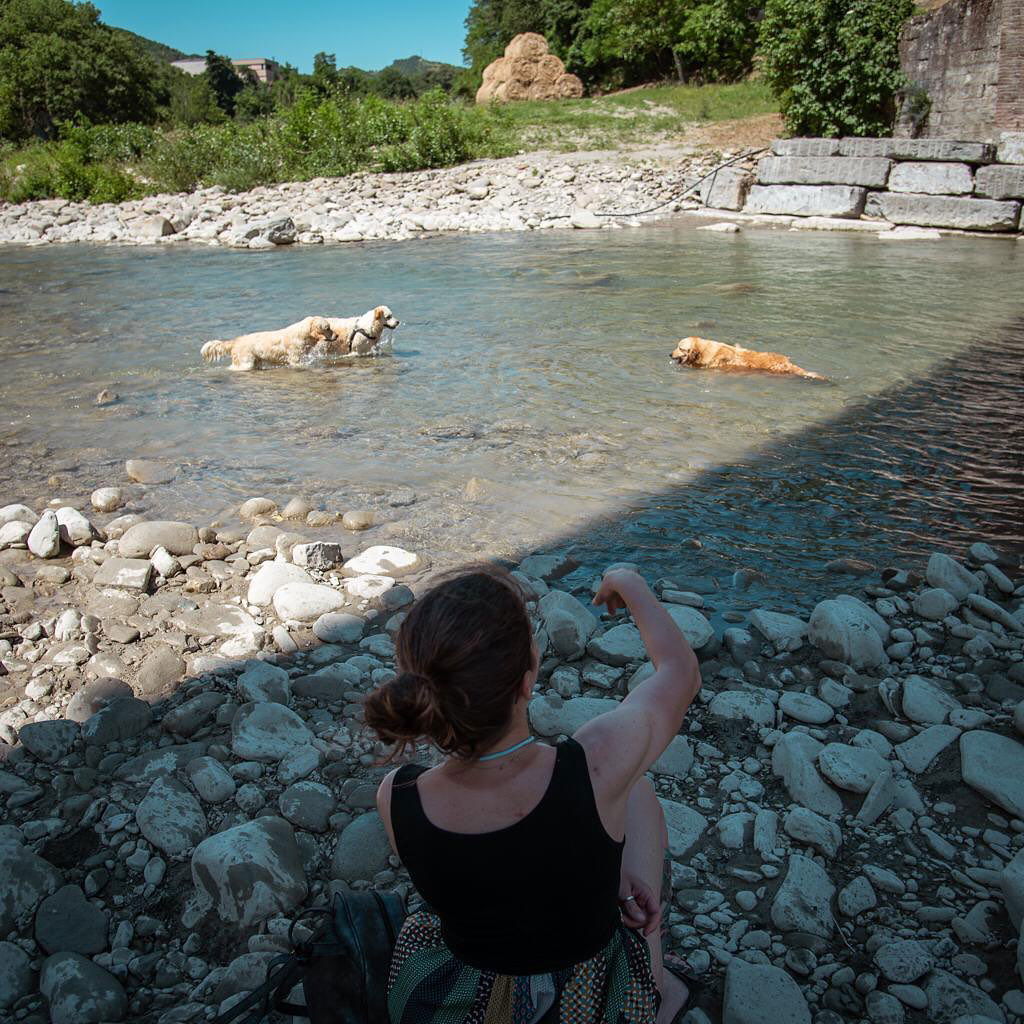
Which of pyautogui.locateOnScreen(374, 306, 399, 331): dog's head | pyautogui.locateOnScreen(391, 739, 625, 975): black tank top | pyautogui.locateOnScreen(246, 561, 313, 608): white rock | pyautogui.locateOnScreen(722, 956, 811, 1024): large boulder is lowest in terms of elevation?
pyautogui.locateOnScreen(722, 956, 811, 1024): large boulder

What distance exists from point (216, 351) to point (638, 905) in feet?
25.0

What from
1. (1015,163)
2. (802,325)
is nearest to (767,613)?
(802,325)

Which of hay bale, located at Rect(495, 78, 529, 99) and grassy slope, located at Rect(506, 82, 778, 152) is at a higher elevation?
hay bale, located at Rect(495, 78, 529, 99)

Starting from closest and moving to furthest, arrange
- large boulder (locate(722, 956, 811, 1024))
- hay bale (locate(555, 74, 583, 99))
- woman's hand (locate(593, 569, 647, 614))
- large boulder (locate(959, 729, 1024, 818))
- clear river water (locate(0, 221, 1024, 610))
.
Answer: large boulder (locate(722, 956, 811, 1024))
woman's hand (locate(593, 569, 647, 614))
large boulder (locate(959, 729, 1024, 818))
clear river water (locate(0, 221, 1024, 610))
hay bale (locate(555, 74, 583, 99))

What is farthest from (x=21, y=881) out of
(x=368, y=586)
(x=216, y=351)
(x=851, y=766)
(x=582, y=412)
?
(x=216, y=351)

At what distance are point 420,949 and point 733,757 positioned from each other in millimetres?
1375

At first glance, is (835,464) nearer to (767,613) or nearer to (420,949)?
(767,613)

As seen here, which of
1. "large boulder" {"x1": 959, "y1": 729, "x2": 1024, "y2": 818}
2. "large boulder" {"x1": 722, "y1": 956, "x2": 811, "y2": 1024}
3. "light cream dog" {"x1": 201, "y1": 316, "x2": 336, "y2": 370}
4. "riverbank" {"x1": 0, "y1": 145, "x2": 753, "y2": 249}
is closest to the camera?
"large boulder" {"x1": 722, "y1": 956, "x2": 811, "y2": 1024}

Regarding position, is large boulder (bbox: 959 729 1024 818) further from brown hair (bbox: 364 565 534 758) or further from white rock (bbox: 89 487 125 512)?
white rock (bbox: 89 487 125 512)

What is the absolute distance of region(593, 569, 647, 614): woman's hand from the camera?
80.4 inches

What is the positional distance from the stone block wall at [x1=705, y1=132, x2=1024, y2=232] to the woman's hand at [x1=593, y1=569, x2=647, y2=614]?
16.9 metres

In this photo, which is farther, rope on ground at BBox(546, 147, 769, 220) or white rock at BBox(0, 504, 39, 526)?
rope on ground at BBox(546, 147, 769, 220)

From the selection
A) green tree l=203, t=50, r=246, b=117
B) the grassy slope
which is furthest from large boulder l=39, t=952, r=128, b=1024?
green tree l=203, t=50, r=246, b=117

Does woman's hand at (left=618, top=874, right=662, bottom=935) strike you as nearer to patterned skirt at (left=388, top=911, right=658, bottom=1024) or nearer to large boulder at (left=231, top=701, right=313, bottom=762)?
patterned skirt at (left=388, top=911, right=658, bottom=1024)
